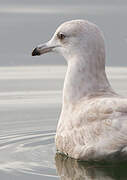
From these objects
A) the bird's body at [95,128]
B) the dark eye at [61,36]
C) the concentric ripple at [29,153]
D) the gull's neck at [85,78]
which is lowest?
the concentric ripple at [29,153]

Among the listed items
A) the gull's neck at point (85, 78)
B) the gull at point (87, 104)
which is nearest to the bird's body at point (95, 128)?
the gull at point (87, 104)

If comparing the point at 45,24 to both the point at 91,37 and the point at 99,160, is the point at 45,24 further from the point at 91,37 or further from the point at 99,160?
the point at 99,160

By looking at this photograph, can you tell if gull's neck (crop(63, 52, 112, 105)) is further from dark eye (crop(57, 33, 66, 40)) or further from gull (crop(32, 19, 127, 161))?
dark eye (crop(57, 33, 66, 40))

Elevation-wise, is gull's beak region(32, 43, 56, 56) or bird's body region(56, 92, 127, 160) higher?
gull's beak region(32, 43, 56, 56)

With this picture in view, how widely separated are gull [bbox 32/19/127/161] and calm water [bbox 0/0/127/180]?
199 mm

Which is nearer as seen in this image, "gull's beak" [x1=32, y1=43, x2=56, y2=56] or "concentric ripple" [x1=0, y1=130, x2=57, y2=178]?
"concentric ripple" [x1=0, y1=130, x2=57, y2=178]

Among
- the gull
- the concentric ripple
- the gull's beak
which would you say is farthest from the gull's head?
the concentric ripple

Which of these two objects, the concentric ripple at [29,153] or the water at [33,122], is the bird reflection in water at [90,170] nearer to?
the water at [33,122]

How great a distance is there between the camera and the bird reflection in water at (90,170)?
10209mm

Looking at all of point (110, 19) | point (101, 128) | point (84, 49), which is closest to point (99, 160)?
point (101, 128)

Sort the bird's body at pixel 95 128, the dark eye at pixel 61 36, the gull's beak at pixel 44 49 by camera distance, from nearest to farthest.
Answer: the bird's body at pixel 95 128 < the dark eye at pixel 61 36 < the gull's beak at pixel 44 49

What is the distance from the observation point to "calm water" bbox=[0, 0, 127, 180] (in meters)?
10.4

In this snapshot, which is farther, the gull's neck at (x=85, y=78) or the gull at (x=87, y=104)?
the gull's neck at (x=85, y=78)

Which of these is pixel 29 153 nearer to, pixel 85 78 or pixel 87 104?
pixel 87 104
